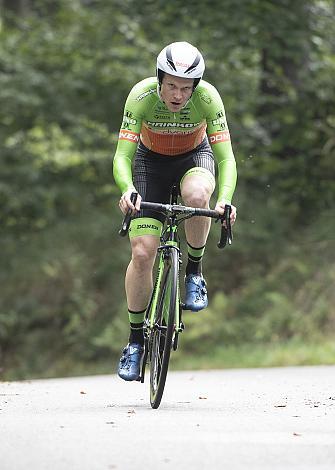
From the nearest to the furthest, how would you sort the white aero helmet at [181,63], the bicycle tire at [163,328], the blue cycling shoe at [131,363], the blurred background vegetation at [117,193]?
the bicycle tire at [163,328] < the white aero helmet at [181,63] < the blue cycling shoe at [131,363] < the blurred background vegetation at [117,193]

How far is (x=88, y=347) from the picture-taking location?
17438 millimetres

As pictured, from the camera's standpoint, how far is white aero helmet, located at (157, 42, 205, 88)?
289 inches

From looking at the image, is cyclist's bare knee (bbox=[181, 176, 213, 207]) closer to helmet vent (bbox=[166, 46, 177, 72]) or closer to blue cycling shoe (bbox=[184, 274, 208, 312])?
blue cycling shoe (bbox=[184, 274, 208, 312])

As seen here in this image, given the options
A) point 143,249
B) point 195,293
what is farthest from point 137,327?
point 143,249

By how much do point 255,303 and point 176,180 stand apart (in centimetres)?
904

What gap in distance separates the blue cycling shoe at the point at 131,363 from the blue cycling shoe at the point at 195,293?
58 cm

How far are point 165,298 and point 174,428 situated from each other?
1.63m

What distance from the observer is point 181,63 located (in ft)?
24.1

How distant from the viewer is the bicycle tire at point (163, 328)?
710cm

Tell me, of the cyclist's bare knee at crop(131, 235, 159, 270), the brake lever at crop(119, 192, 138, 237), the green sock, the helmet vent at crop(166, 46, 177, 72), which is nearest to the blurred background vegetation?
the green sock

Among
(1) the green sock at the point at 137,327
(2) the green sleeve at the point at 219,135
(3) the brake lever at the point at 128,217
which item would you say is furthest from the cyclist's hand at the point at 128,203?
(1) the green sock at the point at 137,327

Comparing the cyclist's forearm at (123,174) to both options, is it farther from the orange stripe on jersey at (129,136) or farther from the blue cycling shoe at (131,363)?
the blue cycling shoe at (131,363)

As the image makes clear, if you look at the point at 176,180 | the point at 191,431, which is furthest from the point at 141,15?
the point at 191,431

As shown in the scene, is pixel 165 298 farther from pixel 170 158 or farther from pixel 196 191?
pixel 170 158
